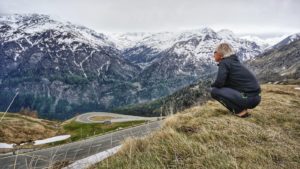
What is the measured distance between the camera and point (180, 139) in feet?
21.5

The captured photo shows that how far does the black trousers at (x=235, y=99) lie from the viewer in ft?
31.0

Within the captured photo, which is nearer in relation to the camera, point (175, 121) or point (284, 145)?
point (284, 145)

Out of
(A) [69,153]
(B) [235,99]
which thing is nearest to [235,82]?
(B) [235,99]

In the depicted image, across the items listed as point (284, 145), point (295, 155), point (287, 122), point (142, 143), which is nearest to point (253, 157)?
point (295, 155)

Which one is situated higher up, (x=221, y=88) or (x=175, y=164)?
(x=221, y=88)

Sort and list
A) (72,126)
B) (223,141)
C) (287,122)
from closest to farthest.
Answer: (223,141) → (287,122) → (72,126)

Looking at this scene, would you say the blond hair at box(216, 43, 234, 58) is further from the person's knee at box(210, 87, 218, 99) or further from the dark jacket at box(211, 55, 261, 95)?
the person's knee at box(210, 87, 218, 99)

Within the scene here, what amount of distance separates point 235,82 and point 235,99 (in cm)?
51

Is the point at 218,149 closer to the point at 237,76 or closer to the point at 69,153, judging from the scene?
the point at 237,76

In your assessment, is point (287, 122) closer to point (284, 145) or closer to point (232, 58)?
point (232, 58)

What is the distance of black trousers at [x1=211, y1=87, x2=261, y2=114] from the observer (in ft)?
31.0

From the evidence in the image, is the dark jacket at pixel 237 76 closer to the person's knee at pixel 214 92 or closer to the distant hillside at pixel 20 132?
the person's knee at pixel 214 92

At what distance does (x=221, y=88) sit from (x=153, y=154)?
456 cm

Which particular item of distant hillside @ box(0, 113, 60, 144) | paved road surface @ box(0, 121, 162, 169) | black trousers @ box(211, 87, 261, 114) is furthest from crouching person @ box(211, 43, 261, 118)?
distant hillside @ box(0, 113, 60, 144)
